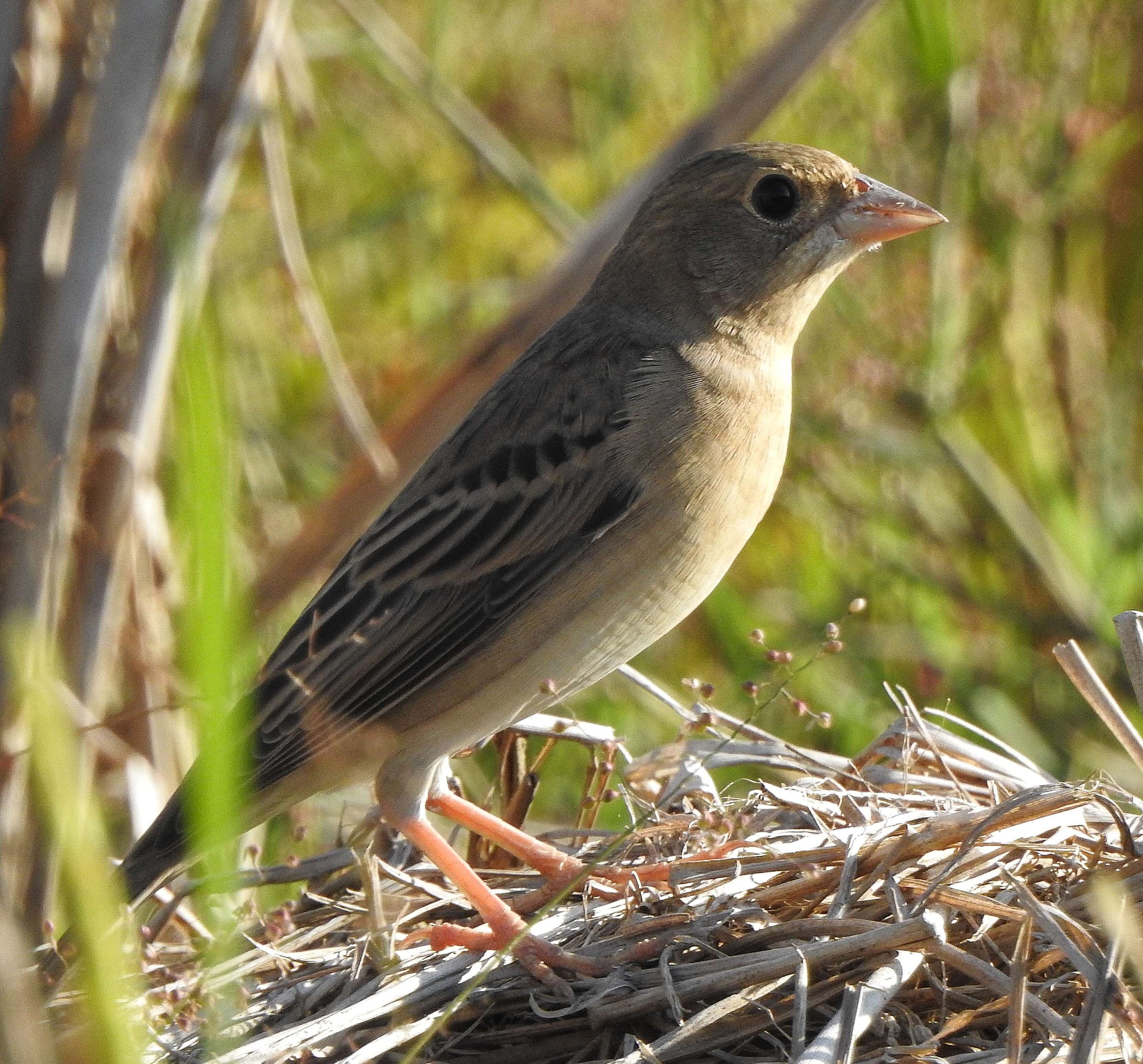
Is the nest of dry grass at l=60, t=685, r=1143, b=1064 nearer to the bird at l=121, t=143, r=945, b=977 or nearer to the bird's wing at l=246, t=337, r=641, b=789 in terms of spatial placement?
the bird at l=121, t=143, r=945, b=977

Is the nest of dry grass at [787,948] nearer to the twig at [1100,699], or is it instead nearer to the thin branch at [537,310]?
the twig at [1100,699]

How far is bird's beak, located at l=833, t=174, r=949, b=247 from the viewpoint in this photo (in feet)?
13.9

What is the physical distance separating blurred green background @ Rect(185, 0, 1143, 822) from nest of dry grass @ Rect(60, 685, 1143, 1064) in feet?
3.20

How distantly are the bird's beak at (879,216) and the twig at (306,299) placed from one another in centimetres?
154

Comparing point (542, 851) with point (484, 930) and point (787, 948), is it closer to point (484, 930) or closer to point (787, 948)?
point (484, 930)

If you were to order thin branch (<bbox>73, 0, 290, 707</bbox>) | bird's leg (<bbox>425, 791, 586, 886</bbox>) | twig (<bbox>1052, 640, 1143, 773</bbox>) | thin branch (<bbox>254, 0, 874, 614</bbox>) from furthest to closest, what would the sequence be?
thin branch (<bbox>73, 0, 290, 707</bbox>) → thin branch (<bbox>254, 0, 874, 614</bbox>) → bird's leg (<bbox>425, 791, 586, 886</bbox>) → twig (<bbox>1052, 640, 1143, 773</bbox>)

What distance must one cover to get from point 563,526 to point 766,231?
3.37ft

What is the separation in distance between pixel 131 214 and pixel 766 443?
2.08 metres

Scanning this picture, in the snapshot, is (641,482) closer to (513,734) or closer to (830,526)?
(513,734)

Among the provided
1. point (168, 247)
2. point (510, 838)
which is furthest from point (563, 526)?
point (168, 247)

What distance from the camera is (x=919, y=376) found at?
5238 mm

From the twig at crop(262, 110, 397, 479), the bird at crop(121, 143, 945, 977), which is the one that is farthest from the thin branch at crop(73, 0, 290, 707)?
the bird at crop(121, 143, 945, 977)

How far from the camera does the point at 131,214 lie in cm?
480

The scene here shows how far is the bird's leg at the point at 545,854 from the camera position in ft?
11.4
